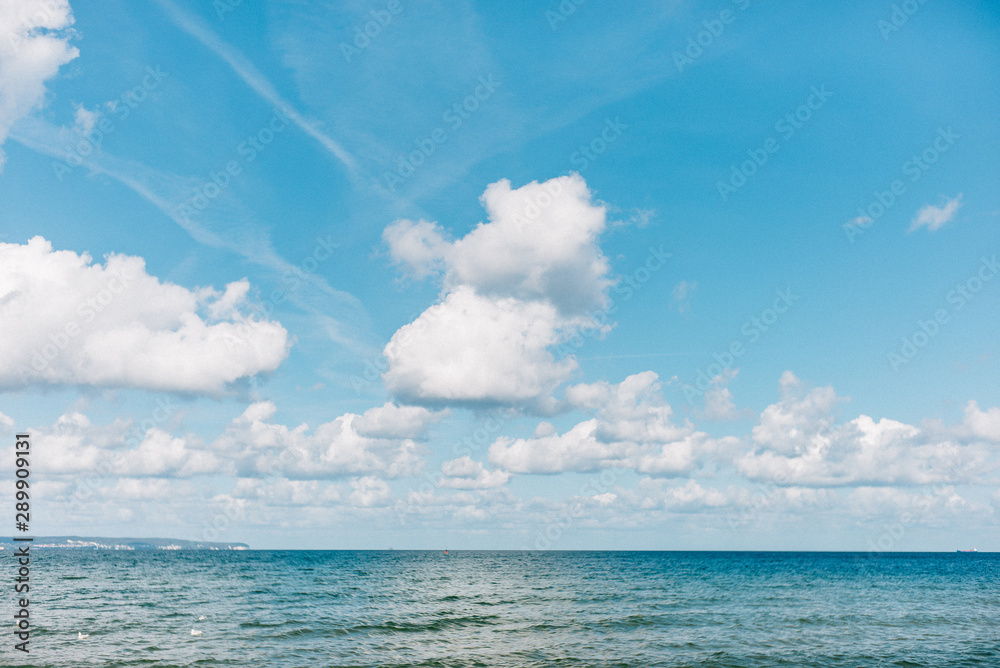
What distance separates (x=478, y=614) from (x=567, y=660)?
65.5ft

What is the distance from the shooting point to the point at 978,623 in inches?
1992

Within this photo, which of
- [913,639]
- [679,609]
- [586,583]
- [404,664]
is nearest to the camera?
[404,664]

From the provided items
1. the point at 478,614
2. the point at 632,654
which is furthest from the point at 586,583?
the point at 632,654

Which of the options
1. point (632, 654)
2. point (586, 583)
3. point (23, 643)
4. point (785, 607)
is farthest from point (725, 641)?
point (586, 583)

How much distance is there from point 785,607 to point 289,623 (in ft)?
149

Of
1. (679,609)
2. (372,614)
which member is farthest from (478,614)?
(679,609)

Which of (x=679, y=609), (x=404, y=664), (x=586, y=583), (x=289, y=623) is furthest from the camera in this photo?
(x=586, y=583)

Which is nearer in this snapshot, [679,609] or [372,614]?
[372,614]

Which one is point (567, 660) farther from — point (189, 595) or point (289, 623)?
point (189, 595)

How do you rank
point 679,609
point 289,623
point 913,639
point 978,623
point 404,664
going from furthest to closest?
1. point 679,609
2. point 978,623
3. point 289,623
4. point 913,639
5. point 404,664

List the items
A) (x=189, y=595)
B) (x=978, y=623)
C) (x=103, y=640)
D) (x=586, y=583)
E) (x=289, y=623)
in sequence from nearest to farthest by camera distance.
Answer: (x=103, y=640) < (x=289, y=623) < (x=978, y=623) < (x=189, y=595) < (x=586, y=583)

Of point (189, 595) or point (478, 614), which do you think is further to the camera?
point (189, 595)

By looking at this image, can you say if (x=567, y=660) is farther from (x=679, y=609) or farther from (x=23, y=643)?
(x=23, y=643)

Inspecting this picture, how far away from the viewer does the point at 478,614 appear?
52.5 meters
